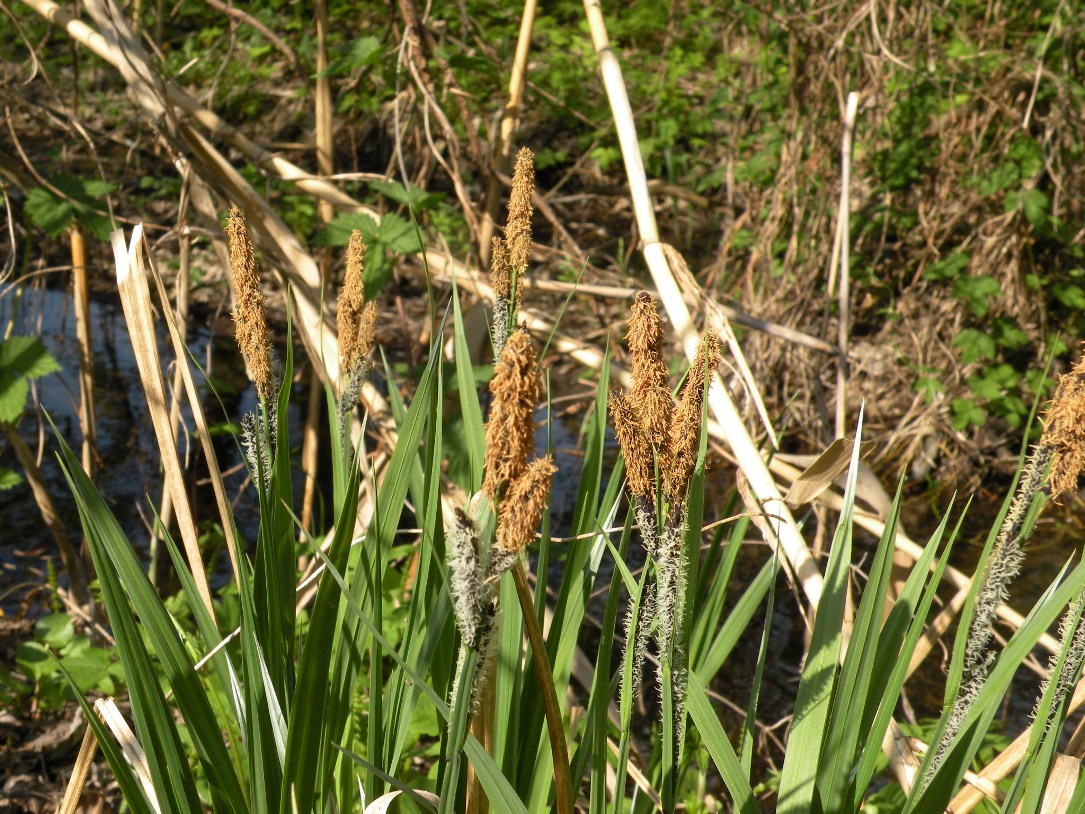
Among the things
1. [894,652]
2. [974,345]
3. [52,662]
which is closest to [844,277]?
[894,652]

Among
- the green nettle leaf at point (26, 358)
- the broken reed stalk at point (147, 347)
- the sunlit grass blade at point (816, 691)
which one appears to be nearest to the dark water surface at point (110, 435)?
the green nettle leaf at point (26, 358)

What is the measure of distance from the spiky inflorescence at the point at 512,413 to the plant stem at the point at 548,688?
0.09 m

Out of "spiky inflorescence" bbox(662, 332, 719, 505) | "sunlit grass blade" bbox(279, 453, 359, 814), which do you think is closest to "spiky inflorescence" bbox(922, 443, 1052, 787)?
"spiky inflorescence" bbox(662, 332, 719, 505)

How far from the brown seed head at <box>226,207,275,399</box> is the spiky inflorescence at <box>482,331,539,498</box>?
0.28 m

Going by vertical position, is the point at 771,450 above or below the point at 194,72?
below

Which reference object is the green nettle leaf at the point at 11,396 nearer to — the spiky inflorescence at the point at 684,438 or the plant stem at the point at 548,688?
the plant stem at the point at 548,688

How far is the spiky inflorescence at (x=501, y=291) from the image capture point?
0.84m

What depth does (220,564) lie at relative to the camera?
3.63 meters

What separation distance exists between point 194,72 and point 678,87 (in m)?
3.01

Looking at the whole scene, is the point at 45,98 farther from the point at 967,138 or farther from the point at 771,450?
the point at 771,450

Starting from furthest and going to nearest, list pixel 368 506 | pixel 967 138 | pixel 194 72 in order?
pixel 194 72 < pixel 967 138 < pixel 368 506

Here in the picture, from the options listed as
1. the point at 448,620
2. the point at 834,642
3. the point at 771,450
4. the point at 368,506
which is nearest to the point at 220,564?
the point at 368,506

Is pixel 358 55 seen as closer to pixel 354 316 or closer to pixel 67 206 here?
pixel 67 206

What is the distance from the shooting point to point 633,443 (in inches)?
27.0
